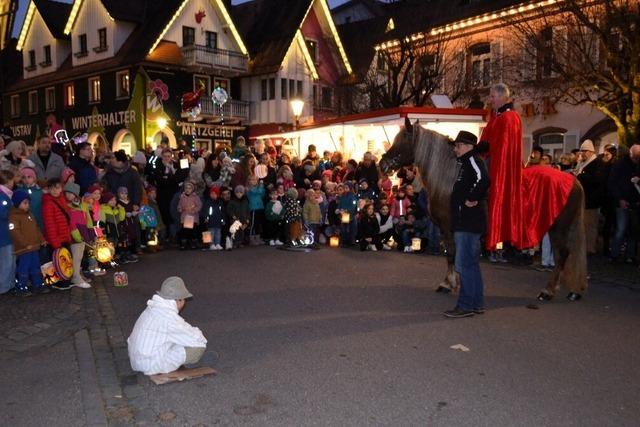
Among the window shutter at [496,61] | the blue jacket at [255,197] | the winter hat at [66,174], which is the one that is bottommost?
the blue jacket at [255,197]

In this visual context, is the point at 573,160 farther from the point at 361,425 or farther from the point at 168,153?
the point at 361,425

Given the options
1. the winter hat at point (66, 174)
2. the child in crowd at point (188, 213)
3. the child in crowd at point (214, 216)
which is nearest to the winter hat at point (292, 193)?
the child in crowd at point (214, 216)

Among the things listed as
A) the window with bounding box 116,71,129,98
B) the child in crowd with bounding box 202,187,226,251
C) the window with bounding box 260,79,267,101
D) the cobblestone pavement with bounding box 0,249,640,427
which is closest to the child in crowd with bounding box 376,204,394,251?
the child in crowd with bounding box 202,187,226,251

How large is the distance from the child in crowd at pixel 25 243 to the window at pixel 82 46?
27465 millimetres

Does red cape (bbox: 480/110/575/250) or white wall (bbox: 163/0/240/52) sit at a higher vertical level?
white wall (bbox: 163/0/240/52)

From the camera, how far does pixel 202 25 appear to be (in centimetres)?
3191

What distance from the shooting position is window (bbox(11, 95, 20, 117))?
38719 mm

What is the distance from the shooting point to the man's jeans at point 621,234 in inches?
448

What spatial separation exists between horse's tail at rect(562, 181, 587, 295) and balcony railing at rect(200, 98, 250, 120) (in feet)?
85.8

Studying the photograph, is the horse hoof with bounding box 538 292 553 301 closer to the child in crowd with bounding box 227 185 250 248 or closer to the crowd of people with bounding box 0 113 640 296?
the crowd of people with bounding box 0 113 640 296

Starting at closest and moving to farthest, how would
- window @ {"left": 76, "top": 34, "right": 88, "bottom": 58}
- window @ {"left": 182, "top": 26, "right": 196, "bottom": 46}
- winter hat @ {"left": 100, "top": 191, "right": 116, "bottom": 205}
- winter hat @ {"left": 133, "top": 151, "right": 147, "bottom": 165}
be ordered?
winter hat @ {"left": 100, "top": 191, "right": 116, "bottom": 205} → winter hat @ {"left": 133, "top": 151, "right": 147, "bottom": 165} → window @ {"left": 182, "top": 26, "right": 196, "bottom": 46} → window @ {"left": 76, "top": 34, "right": 88, "bottom": 58}

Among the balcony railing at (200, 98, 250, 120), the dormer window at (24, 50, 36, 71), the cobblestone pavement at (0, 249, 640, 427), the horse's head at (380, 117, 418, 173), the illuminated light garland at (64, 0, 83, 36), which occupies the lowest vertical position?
the cobblestone pavement at (0, 249, 640, 427)

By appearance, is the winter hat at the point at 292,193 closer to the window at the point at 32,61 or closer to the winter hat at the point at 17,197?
the winter hat at the point at 17,197

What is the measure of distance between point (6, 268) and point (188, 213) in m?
4.80
